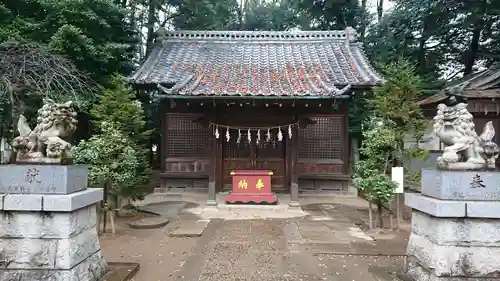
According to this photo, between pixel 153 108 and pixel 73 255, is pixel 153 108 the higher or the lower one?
the higher one

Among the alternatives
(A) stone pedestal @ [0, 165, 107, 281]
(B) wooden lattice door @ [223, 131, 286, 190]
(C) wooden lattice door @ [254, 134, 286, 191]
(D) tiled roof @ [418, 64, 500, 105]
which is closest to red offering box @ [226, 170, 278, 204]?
(B) wooden lattice door @ [223, 131, 286, 190]

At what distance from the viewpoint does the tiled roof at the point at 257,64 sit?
11375 mm

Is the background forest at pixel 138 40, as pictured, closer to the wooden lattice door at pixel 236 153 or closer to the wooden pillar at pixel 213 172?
the wooden pillar at pixel 213 172

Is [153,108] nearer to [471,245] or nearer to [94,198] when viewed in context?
[94,198]

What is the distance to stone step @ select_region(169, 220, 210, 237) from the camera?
302 inches

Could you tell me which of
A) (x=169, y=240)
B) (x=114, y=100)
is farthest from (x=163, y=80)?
(x=169, y=240)

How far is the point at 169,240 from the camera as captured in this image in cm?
732

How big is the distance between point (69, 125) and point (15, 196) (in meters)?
1.11

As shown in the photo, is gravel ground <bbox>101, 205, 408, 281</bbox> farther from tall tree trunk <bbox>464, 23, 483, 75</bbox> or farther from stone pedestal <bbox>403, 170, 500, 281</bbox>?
tall tree trunk <bbox>464, 23, 483, 75</bbox>

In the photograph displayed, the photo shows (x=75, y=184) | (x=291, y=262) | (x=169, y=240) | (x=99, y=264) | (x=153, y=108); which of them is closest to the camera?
(x=75, y=184)

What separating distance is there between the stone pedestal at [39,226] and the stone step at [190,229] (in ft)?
11.3

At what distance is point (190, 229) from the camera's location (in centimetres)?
816

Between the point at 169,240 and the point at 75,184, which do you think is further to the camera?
→ the point at 169,240

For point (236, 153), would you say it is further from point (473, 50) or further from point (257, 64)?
point (473, 50)
